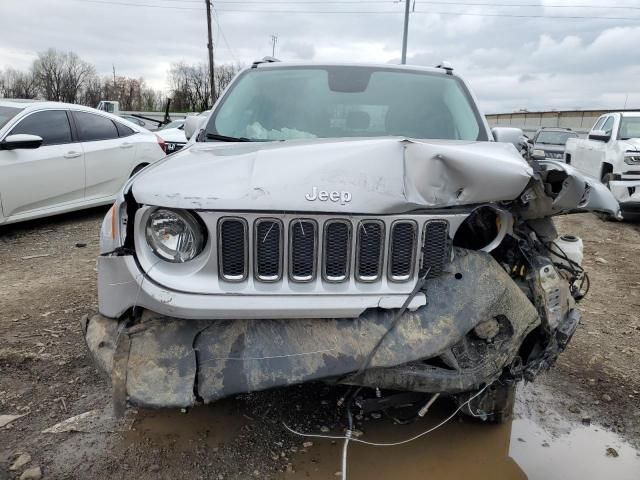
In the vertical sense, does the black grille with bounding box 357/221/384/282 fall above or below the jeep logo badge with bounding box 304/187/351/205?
below

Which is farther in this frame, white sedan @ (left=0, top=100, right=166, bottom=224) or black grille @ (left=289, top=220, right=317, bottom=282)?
white sedan @ (left=0, top=100, right=166, bottom=224)

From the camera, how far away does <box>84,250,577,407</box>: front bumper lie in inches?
81.0

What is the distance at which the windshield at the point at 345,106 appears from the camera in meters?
3.46

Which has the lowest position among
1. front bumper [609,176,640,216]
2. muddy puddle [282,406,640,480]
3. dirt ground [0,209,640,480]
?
muddy puddle [282,406,640,480]

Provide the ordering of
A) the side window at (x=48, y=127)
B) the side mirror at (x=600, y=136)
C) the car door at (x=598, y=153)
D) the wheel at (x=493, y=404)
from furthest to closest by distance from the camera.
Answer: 1. the side mirror at (x=600, y=136)
2. the car door at (x=598, y=153)
3. the side window at (x=48, y=127)
4. the wheel at (x=493, y=404)

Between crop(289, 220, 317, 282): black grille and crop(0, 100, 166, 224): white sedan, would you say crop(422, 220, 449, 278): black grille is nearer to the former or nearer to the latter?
crop(289, 220, 317, 282): black grille

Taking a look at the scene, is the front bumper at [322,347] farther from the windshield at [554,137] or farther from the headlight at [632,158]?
the windshield at [554,137]

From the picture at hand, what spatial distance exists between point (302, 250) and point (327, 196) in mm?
249

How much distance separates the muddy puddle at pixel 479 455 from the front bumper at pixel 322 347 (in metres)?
0.65

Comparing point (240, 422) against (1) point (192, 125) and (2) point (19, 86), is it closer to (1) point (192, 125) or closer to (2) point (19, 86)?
(1) point (192, 125)

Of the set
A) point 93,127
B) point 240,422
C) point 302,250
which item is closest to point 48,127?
point 93,127

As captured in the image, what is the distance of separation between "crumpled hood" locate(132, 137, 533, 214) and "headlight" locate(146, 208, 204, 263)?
0.37ft

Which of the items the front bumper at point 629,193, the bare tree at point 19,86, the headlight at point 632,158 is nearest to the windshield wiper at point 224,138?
the front bumper at point 629,193

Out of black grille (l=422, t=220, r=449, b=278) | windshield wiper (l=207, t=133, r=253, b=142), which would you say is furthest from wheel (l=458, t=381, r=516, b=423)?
windshield wiper (l=207, t=133, r=253, b=142)
